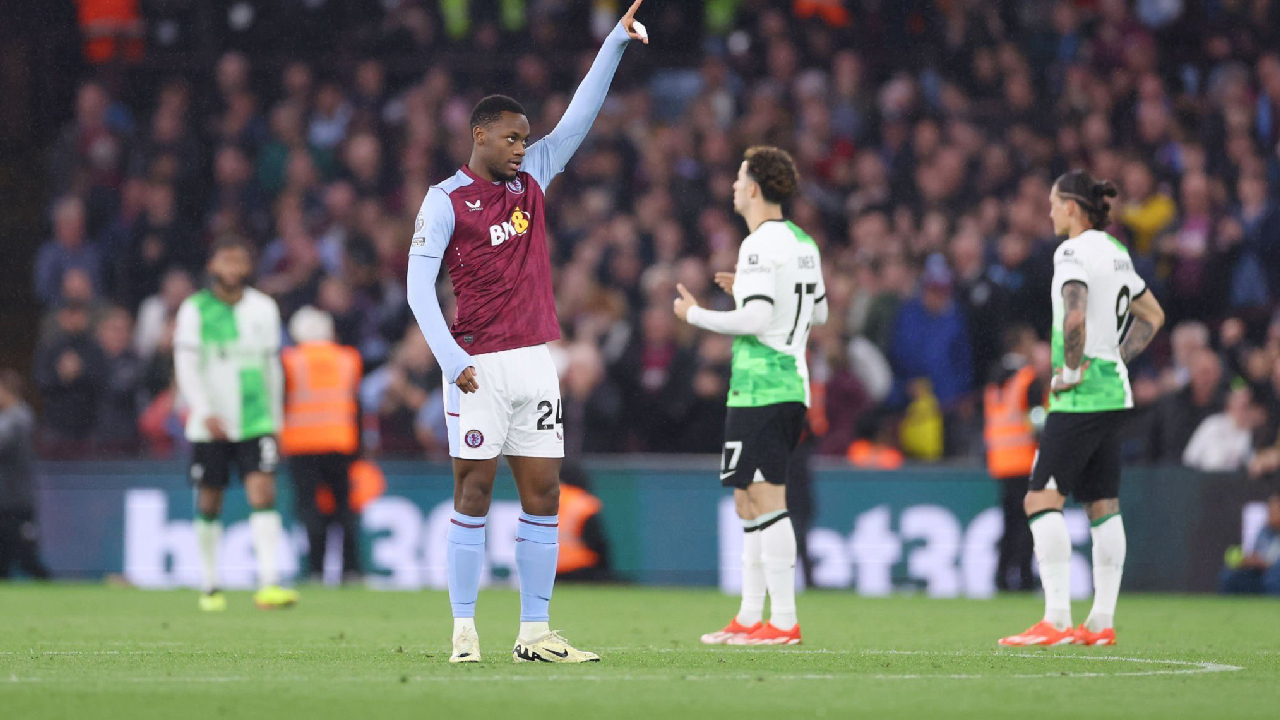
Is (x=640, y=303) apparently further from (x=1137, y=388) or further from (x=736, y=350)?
(x=736, y=350)

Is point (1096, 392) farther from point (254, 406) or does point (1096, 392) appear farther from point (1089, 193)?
point (254, 406)

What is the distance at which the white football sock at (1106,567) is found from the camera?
9453mm

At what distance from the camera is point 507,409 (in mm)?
7918

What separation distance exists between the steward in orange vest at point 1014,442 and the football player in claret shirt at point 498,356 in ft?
25.3

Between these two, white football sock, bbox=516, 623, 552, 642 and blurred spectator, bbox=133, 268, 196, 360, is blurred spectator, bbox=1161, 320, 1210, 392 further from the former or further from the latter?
blurred spectator, bbox=133, 268, 196, 360

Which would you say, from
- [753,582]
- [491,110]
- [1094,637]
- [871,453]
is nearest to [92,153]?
[871,453]

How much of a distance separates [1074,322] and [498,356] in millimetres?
3017

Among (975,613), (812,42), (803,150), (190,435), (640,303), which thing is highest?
(812,42)

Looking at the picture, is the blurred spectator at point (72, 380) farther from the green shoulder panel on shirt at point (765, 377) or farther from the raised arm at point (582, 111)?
the raised arm at point (582, 111)

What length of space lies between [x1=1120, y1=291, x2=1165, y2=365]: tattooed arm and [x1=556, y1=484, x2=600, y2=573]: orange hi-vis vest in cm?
734

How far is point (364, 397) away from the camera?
18.3 meters

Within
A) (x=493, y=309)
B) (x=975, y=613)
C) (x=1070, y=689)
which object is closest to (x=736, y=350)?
(x=493, y=309)

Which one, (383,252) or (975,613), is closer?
(975,613)

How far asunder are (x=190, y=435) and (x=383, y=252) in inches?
272
